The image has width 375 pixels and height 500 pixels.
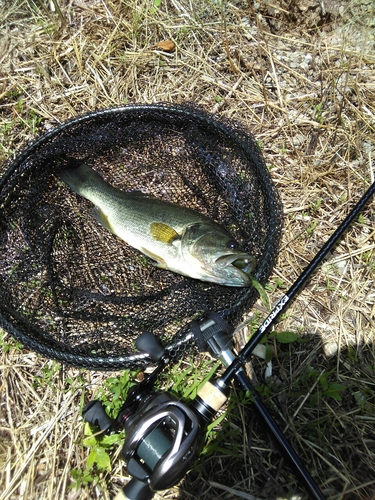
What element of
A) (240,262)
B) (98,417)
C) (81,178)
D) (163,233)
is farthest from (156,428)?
(81,178)

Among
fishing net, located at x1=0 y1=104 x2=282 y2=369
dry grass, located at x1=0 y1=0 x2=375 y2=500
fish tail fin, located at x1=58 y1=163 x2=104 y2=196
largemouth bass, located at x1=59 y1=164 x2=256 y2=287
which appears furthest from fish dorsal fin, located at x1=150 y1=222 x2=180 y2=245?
dry grass, located at x1=0 y1=0 x2=375 y2=500

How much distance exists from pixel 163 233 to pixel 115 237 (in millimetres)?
519

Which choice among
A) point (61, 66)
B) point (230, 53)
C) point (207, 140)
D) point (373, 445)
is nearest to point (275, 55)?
point (230, 53)

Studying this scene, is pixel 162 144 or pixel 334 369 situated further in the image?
pixel 162 144

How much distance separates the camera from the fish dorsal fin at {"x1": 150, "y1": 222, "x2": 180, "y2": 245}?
2.87 metres

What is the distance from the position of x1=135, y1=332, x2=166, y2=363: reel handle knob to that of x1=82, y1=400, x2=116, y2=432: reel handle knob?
43 cm

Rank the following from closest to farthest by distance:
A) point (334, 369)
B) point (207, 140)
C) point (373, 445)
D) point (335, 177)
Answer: point (373, 445) < point (334, 369) < point (207, 140) < point (335, 177)

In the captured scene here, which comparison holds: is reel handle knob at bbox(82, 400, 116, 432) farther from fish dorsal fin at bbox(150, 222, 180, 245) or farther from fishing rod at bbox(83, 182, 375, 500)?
fish dorsal fin at bbox(150, 222, 180, 245)

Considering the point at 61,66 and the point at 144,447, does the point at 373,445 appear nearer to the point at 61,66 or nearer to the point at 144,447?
the point at 144,447

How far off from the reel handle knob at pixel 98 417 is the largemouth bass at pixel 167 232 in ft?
3.35

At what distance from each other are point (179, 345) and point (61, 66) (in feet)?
10.4

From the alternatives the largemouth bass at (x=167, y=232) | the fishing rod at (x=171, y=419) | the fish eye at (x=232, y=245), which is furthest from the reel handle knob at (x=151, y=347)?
the fish eye at (x=232, y=245)

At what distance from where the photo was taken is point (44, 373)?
9.59 feet

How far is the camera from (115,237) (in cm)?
323
